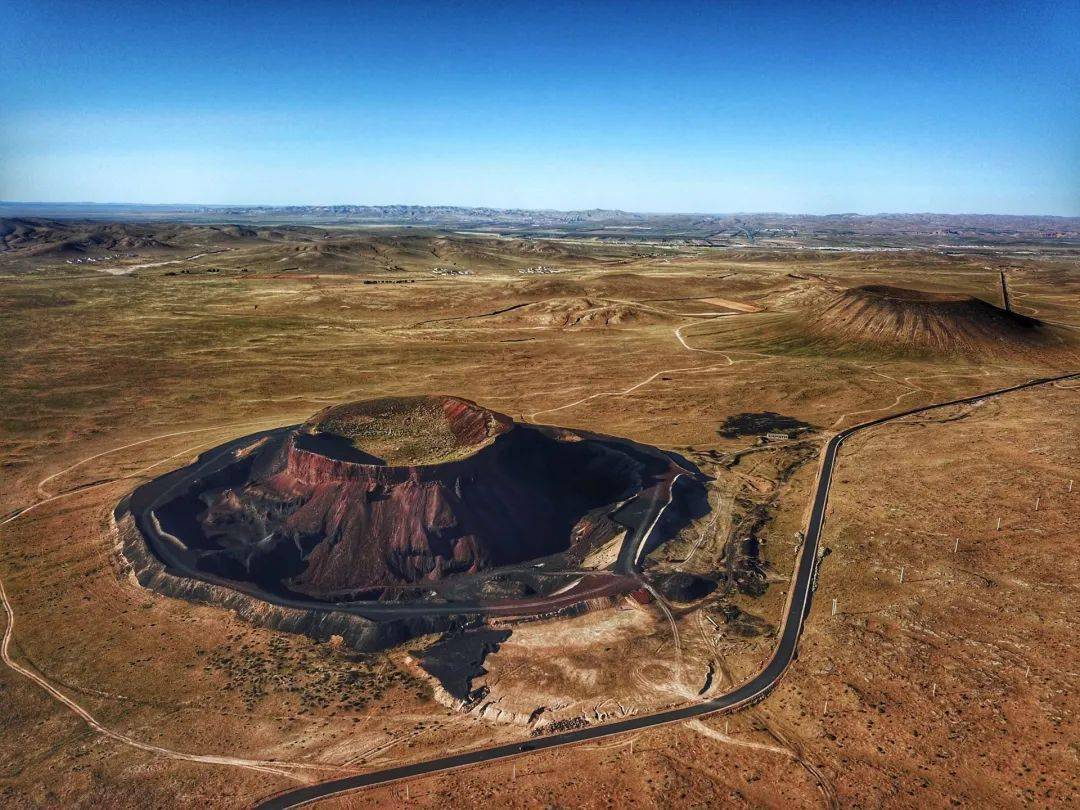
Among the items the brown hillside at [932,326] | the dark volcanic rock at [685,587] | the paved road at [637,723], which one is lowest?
the paved road at [637,723]

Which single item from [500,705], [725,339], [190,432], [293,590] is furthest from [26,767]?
[725,339]

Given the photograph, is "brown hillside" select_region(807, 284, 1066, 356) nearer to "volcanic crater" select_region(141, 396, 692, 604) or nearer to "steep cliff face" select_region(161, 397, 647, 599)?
"volcanic crater" select_region(141, 396, 692, 604)

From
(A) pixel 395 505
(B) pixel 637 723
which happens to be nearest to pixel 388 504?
(A) pixel 395 505

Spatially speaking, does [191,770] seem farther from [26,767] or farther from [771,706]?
[771,706]

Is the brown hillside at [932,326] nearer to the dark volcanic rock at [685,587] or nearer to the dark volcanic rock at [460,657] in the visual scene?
the dark volcanic rock at [685,587]

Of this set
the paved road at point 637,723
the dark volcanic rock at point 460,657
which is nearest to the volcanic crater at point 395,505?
the dark volcanic rock at point 460,657

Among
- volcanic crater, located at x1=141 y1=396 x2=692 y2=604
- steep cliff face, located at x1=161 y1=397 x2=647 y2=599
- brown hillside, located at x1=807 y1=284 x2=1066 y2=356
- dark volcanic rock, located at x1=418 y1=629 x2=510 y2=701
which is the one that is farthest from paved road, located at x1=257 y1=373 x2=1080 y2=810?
brown hillside, located at x1=807 y1=284 x2=1066 y2=356
